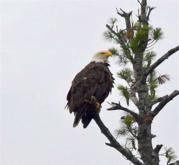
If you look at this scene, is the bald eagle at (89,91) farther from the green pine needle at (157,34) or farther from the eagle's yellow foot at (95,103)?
the green pine needle at (157,34)

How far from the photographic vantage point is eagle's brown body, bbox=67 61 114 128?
7941mm

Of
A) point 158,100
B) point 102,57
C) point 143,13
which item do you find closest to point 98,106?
point 158,100

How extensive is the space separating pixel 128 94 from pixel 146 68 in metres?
0.62

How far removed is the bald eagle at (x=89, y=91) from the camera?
7926 mm

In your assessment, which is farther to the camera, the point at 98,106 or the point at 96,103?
the point at 96,103

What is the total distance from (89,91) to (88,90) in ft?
0.06

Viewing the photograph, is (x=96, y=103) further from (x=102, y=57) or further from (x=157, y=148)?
(x=102, y=57)

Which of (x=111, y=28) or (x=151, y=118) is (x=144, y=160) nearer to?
(x=151, y=118)

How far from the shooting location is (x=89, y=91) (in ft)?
27.8

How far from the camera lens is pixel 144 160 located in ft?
24.4

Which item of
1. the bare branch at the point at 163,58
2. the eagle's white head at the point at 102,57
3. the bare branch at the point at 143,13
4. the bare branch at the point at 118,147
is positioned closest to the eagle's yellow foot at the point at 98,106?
the bare branch at the point at 118,147

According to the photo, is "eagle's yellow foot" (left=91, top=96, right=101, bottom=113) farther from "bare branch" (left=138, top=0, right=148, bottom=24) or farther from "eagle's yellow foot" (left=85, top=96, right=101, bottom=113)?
"bare branch" (left=138, top=0, right=148, bottom=24)

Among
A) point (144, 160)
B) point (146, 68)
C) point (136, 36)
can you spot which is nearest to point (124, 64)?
point (146, 68)

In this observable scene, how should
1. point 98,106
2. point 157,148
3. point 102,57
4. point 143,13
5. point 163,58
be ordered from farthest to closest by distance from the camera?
1. point 102,57
2. point 143,13
3. point 98,106
4. point 163,58
5. point 157,148
